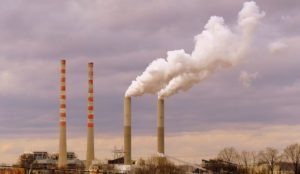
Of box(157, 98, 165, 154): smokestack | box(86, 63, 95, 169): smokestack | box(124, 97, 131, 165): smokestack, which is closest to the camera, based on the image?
box(124, 97, 131, 165): smokestack

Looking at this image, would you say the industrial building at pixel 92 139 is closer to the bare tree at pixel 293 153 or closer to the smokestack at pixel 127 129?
the smokestack at pixel 127 129

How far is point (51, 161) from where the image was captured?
14062 centimetres

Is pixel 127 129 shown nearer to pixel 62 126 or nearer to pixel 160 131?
pixel 160 131

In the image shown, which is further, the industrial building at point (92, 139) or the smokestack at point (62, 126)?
the smokestack at point (62, 126)

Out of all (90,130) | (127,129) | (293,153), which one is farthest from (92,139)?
(293,153)

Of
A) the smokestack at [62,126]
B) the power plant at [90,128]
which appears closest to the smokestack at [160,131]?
the power plant at [90,128]

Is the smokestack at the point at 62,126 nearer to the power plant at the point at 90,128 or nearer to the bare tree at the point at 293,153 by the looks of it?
the power plant at the point at 90,128

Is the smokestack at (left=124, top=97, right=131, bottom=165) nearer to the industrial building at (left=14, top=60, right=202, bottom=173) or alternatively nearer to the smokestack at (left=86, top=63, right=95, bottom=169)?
the industrial building at (left=14, top=60, right=202, bottom=173)

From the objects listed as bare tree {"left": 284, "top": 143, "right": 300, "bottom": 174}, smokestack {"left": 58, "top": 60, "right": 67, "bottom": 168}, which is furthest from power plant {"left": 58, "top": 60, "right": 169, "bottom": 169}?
bare tree {"left": 284, "top": 143, "right": 300, "bottom": 174}

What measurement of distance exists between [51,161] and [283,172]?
57215 millimetres

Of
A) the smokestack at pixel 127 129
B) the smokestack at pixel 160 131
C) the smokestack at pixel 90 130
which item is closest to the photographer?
the smokestack at pixel 127 129

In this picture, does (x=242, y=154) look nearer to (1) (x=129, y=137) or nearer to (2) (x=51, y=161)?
(1) (x=129, y=137)

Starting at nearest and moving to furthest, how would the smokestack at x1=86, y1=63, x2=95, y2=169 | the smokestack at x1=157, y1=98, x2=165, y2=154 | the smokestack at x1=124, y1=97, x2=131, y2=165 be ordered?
the smokestack at x1=124, y1=97, x2=131, y2=165
the smokestack at x1=157, y1=98, x2=165, y2=154
the smokestack at x1=86, y1=63, x2=95, y2=169

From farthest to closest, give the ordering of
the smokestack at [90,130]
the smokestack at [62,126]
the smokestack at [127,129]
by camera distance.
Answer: the smokestack at [62,126] < the smokestack at [90,130] < the smokestack at [127,129]
